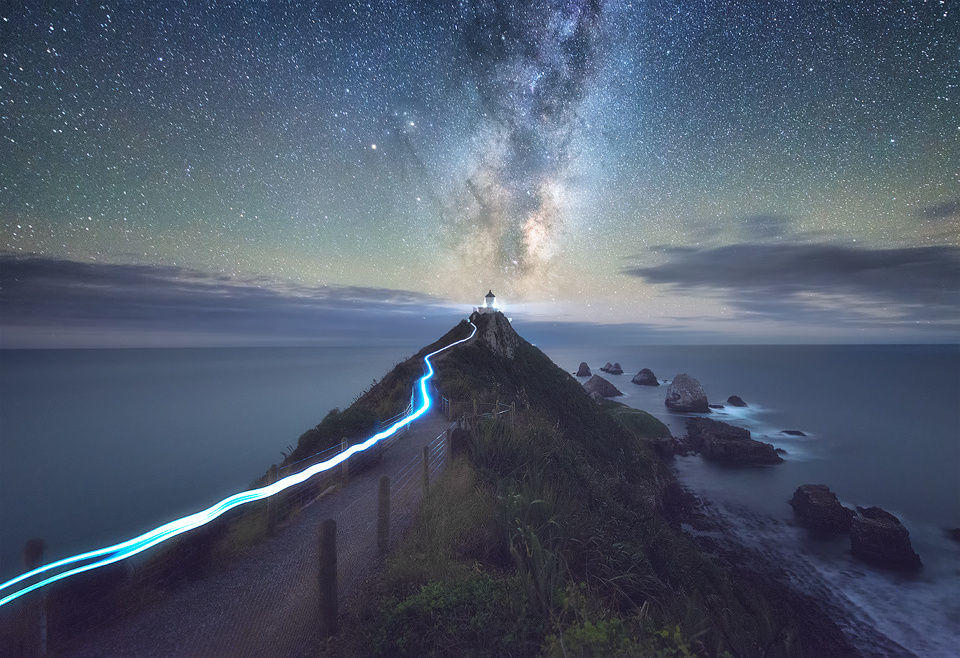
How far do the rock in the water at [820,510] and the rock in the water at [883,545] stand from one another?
1.88 m

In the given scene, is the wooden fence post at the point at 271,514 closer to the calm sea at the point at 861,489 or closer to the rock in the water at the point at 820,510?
the calm sea at the point at 861,489

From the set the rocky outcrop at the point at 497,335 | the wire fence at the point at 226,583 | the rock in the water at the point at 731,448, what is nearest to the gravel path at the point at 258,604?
the wire fence at the point at 226,583

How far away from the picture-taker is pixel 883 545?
19953 millimetres

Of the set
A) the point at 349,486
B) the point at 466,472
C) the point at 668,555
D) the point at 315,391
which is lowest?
the point at 315,391

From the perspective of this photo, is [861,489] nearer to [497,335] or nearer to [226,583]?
[497,335]

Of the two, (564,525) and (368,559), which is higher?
(564,525)

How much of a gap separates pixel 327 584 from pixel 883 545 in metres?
28.9

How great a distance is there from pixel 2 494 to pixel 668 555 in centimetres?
5694

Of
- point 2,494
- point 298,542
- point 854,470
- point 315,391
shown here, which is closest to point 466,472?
point 298,542

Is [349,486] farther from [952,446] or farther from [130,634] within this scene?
[952,446]

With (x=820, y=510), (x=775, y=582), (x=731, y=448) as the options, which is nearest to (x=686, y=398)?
(x=731, y=448)

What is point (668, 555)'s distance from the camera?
381 inches

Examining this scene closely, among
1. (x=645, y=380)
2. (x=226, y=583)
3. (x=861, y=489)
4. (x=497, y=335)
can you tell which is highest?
(x=497, y=335)

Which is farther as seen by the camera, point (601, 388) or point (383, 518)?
point (601, 388)
